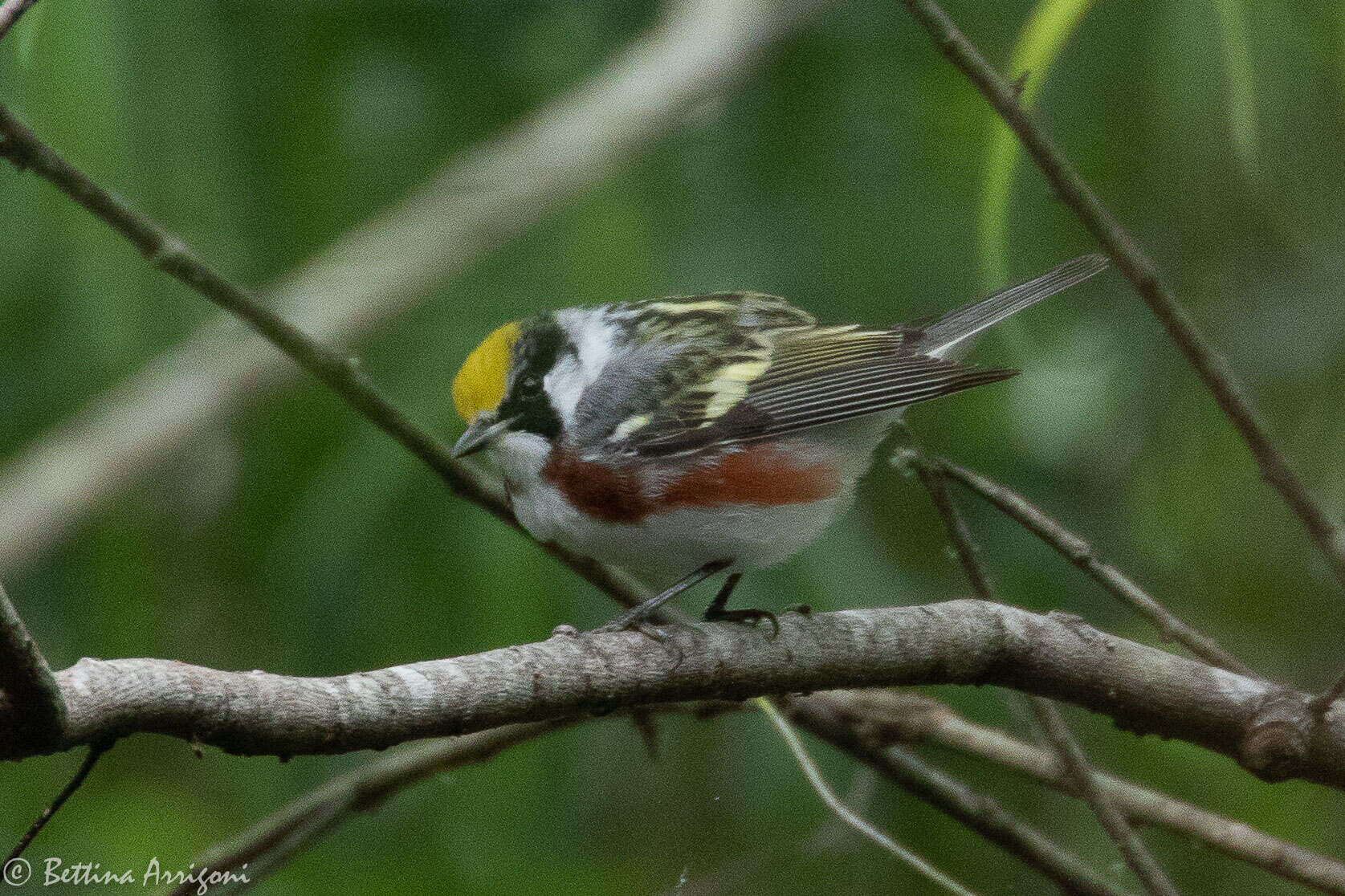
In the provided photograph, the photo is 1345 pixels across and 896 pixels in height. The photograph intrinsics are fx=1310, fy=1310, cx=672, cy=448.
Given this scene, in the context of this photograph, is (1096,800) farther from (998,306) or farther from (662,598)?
(998,306)

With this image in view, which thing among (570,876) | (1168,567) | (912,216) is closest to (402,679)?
(570,876)

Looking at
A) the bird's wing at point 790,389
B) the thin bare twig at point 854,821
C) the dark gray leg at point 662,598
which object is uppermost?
the bird's wing at point 790,389

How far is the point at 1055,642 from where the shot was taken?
97.5 inches

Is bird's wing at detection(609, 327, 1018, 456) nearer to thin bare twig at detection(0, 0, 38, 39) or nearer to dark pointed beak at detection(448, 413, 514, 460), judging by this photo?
dark pointed beak at detection(448, 413, 514, 460)

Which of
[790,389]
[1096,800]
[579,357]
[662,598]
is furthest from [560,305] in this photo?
[1096,800]

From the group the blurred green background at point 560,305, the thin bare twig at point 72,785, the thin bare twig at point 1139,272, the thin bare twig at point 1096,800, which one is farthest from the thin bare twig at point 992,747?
the thin bare twig at point 72,785

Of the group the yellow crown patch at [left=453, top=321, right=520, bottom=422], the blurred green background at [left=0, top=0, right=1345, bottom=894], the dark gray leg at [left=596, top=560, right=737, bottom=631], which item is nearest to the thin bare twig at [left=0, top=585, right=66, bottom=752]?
the dark gray leg at [left=596, top=560, right=737, bottom=631]

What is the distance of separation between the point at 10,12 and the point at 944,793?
262cm

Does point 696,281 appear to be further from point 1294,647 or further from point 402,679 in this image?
point 1294,647

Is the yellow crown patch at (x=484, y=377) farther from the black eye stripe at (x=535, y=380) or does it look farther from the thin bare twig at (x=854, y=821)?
the thin bare twig at (x=854, y=821)

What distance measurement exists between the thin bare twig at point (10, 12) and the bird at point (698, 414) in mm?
1401

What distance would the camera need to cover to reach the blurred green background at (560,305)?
3.43 metres

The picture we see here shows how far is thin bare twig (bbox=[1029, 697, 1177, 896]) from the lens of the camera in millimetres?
2680

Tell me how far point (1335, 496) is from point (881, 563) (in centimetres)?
145
